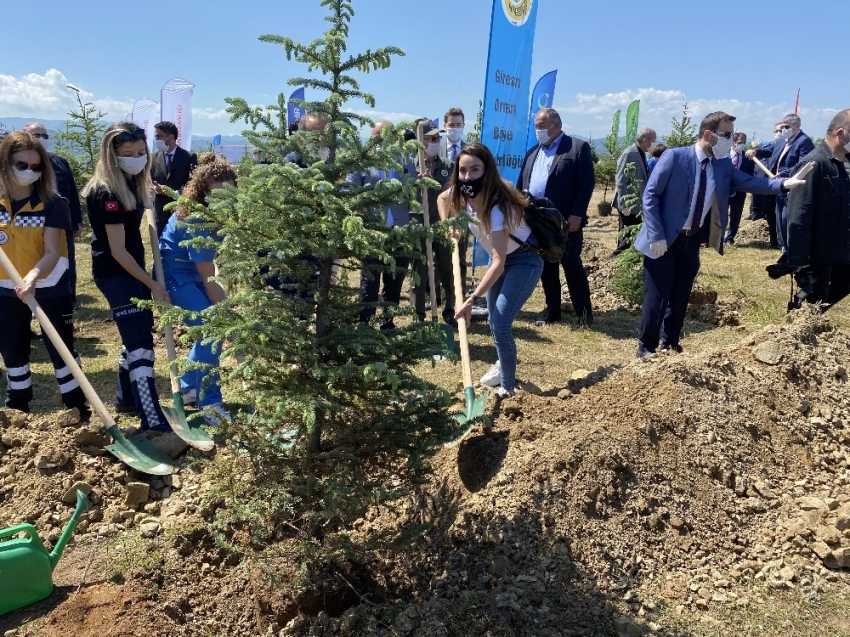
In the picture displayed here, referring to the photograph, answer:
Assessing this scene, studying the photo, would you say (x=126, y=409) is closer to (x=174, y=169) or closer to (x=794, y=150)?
(x=174, y=169)

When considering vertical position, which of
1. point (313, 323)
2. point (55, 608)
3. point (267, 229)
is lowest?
point (55, 608)

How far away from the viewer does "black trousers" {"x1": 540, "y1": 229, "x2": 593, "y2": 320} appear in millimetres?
7422

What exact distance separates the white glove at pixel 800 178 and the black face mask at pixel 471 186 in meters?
3.23

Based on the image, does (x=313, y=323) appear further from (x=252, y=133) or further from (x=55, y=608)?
(x=55, y=608)

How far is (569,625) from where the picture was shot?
107 inches

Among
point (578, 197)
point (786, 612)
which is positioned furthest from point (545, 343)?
point (786, 612)

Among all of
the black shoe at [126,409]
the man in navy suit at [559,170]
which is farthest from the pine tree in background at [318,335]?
the man in navy suit at [559,170]

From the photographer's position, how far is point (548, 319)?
25.1 ft

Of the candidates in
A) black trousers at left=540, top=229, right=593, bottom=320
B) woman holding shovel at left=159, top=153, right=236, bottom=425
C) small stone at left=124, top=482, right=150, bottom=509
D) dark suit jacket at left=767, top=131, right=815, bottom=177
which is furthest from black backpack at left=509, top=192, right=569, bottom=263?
dark suit jacket at left=767, top=131, right=815, bottom=177

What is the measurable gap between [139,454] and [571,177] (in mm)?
4974

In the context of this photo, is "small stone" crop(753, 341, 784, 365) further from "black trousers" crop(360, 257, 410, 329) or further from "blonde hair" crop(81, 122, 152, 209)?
"blonde hair" crop(81, 122, 152, 209)

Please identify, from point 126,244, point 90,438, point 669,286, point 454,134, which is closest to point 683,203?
point 669,286

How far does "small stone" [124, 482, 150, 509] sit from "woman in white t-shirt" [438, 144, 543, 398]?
2.17m

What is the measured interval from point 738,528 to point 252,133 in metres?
3.10
